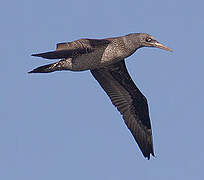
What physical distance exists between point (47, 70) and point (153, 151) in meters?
5.08

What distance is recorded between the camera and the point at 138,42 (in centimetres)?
1780

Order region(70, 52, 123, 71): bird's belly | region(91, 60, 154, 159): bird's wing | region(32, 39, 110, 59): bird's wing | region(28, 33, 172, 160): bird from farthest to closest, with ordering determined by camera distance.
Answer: region(91, 60, 154, 159): bird's wing
region(70, 52, 123, 71): bird's belly
region(28, 33, 172, 160): bird
region(32, 39, 110, 59): bird's wing

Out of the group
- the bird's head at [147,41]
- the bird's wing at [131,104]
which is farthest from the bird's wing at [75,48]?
the bird's wing at [131,104]

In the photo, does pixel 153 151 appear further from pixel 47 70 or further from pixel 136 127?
pixel 47 70

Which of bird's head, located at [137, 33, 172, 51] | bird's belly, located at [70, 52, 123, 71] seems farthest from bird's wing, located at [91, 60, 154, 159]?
bird's belly, located at [70, 52, 123, 71]

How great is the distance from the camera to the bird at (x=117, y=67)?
1672cm

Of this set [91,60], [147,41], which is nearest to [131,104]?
[147,41]

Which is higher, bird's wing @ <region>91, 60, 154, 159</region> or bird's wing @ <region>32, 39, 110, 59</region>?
bird's wing @ <region>32, 39, 110, 59</region>

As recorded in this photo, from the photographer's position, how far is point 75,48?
16.2m

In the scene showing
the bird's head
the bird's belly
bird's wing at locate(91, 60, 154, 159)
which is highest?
the bird's head

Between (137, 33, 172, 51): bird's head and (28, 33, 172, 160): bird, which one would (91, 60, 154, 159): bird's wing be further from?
(137, 33, 172, 51): bird's head

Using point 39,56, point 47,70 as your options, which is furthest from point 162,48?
point 39,56

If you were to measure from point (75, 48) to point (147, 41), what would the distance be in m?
2.75

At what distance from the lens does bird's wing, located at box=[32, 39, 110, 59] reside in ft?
49.5
